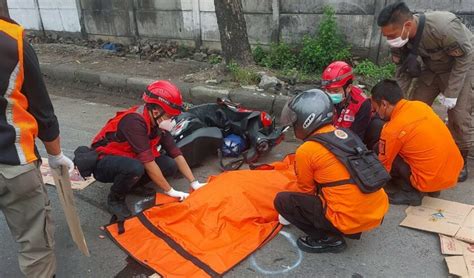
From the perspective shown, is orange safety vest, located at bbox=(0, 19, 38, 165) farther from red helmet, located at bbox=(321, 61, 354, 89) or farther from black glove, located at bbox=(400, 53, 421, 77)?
black glove, located at bbox=(400, 53, 421, 77)

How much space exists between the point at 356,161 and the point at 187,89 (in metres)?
4.09

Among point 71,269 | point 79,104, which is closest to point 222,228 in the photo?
point 71,269

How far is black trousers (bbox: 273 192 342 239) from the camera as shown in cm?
252

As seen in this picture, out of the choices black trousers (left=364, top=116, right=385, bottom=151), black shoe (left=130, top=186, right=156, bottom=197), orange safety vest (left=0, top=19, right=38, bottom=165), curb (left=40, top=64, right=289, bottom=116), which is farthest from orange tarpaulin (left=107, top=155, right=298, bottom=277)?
curb (left=40, top=64, right=289, bottom=116)

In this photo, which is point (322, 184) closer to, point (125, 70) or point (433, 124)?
point (433, 124)

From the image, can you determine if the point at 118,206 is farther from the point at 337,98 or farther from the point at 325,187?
the point at 337,98

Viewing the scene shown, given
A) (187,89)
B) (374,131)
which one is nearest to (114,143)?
(374,131)

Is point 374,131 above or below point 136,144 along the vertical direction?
below

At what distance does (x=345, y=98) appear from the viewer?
11.2 feet

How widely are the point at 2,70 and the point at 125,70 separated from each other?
5.92 m

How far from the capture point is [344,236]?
267 centimetres

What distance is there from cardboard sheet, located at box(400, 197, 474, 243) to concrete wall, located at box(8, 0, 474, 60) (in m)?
3.49

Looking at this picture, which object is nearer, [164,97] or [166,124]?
[164,97]

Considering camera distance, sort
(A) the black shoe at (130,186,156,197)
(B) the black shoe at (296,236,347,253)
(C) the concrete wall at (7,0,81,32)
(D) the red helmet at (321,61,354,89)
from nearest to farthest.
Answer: (B) the black shoe at (296,236,347,253)
(D) the red helmet at (321,61,354,89)
(A) the black shoe at (130,186,156,197)
(C) the concrete wall at (7,0,81,32)
